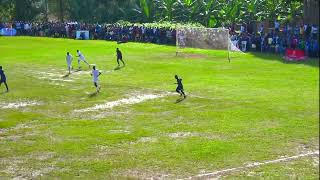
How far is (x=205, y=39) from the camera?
43312 mm

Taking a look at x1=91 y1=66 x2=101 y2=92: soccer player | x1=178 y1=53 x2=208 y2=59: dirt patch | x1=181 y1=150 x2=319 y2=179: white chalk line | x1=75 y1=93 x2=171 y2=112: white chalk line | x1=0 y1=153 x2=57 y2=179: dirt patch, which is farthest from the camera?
x1=178 y1=53 x2=208 y2=59: dirt patch

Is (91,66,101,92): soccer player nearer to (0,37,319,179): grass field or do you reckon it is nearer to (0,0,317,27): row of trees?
(0,37,319,179): grass field

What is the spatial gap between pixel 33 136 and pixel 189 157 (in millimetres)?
6557

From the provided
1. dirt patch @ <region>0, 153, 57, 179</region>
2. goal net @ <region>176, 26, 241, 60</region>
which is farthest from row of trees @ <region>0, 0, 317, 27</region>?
dirt patch @ <region>0, 153, 57, 179</region>

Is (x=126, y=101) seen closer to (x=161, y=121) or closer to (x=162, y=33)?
(x=161, y=121)

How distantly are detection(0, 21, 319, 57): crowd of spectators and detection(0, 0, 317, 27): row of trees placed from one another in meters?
3.45

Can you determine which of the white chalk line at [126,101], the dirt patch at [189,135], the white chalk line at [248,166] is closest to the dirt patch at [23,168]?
the white chalk line at [248,166]

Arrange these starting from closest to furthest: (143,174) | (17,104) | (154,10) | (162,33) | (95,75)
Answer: (143,174)
(17,104)
(95,75)
(162,33)
(154,10)

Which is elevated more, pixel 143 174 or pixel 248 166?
pixel 248 166

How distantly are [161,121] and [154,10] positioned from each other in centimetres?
4469

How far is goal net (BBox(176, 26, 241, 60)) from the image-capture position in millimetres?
41250

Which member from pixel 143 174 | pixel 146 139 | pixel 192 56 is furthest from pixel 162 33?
pixel 143 174

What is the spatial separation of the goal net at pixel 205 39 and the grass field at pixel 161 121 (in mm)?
2735

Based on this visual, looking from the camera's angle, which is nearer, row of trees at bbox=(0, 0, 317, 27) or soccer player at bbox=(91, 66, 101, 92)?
soccer player at bbox=(91, 66, 101, 92)
